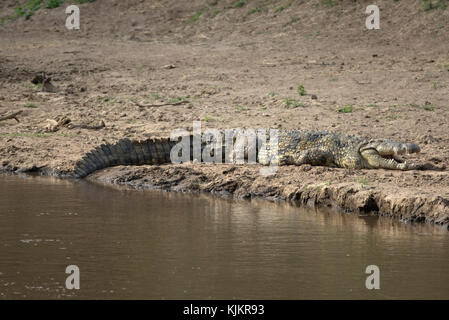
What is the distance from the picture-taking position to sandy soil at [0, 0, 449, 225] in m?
8.55

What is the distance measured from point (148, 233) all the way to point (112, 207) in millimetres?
1218

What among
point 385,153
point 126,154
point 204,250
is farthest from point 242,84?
point 204,250

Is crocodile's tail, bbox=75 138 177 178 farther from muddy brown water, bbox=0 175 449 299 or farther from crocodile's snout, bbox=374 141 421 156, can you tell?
crocodile's snout, bbox=374 141 421 156

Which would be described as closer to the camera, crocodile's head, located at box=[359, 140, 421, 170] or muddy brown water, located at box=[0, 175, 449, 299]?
muddy brown water, located at box=[0, 175, 449, 299]

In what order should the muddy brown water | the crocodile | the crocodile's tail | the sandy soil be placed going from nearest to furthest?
the muddy brown water → the sandy soil → the crocodile → the crocodile's tail

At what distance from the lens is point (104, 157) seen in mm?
9477

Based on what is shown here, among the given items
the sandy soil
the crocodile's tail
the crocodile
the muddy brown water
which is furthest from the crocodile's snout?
the crocodile's tail

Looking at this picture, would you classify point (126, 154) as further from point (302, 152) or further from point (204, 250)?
point (204, 250)

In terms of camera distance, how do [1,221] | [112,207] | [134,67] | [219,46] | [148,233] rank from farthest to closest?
[219,46], [134,67], [112,207], [1,221], [148,233]

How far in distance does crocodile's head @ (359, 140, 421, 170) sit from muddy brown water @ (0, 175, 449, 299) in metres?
1.49

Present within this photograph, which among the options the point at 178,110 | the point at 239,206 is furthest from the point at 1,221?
the point at 178,110
